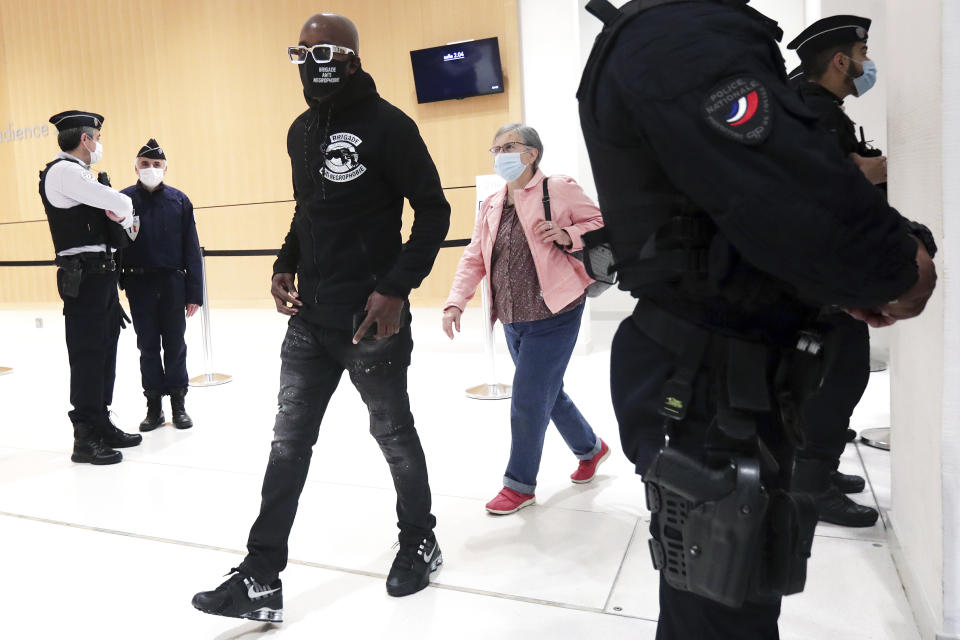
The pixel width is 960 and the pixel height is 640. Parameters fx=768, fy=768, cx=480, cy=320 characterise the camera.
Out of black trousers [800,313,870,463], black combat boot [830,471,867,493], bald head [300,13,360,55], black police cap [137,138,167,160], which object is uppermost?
bald head [300,13,360,55]

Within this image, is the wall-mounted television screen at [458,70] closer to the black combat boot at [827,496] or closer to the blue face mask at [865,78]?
the blue face mask at [865,78]

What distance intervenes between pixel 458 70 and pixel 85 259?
12.1 feet

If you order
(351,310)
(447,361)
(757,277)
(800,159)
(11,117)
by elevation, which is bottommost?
(447,361)

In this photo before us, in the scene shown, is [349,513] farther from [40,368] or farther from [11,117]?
[11,117]

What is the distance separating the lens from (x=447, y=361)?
6.16 m

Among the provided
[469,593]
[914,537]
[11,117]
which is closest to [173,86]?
[11,117]

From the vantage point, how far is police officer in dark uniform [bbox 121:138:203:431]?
4.27 metres

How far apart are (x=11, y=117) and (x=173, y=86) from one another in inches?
94.8

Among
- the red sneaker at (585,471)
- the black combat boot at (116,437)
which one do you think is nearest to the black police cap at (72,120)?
the black combat boot at (116,437)

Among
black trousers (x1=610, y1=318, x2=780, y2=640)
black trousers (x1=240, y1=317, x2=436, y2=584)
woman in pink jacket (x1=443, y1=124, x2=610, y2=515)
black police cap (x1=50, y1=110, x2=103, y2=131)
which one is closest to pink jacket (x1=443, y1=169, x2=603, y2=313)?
woman in pink jacket (x1=443, y1=124, x2=610, y2=515)

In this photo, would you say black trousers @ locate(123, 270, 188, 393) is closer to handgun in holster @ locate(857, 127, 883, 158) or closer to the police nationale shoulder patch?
handgun in holster @ locate(857, 127, 883, 158)

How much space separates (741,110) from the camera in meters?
0.94

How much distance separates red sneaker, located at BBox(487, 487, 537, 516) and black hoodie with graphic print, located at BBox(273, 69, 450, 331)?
1.07 m

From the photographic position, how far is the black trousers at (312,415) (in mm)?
2092
